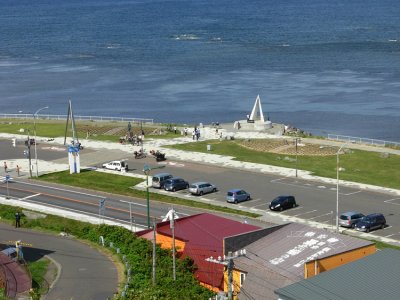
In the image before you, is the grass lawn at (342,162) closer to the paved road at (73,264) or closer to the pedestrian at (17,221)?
the pedestrian at (17,221)

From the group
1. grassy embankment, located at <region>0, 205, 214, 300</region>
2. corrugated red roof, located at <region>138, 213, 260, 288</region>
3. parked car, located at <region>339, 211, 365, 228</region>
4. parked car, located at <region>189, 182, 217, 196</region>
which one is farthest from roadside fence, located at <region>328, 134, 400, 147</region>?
corrugated red roof, located at <region>138, 213, 260, 288</region>

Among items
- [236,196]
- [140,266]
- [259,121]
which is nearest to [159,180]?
[236,196]

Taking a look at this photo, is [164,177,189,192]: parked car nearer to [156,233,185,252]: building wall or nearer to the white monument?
[156,233,185,252]: building wall

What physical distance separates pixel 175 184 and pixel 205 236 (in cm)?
2951

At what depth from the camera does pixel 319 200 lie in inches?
3004

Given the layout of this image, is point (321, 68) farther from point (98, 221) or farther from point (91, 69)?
point (98, 221)

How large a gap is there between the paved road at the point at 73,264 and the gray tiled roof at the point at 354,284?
9810mm

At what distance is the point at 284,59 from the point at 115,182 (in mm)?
117061

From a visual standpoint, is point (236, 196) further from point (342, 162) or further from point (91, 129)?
point (91, 129)

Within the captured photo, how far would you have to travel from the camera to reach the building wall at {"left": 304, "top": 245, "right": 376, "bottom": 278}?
4494cm

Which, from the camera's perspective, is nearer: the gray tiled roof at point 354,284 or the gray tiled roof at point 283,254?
the gray tiled roof at point 354,284

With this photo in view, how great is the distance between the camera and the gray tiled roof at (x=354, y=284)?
38.9 metres

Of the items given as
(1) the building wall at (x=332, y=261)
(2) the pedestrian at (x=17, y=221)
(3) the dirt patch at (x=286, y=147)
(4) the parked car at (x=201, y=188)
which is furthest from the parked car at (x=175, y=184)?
(1) the building wall at (x=332, y=261)

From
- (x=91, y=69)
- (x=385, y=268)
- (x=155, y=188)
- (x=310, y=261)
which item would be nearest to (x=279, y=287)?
(x=310, y=261)
